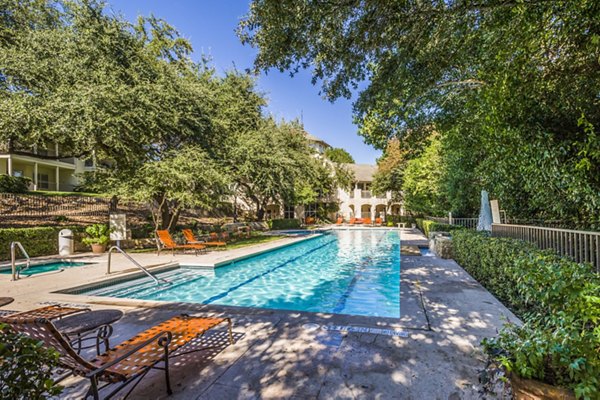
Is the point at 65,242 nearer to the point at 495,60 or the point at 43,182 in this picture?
the point at 495,60

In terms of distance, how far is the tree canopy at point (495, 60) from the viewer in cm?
386

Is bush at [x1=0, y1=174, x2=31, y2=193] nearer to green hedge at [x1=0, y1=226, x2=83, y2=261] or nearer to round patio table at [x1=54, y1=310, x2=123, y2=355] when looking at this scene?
green hedge at [x1=0, y1=226, x2=83, y2=261]

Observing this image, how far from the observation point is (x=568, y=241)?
4.57 m

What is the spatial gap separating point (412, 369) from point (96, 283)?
23.6 ft

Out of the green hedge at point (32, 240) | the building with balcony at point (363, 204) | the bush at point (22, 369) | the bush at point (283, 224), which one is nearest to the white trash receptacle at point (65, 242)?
the green hedge at point (32, 240)

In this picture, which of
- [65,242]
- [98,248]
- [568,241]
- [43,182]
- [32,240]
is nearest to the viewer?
[568,241]

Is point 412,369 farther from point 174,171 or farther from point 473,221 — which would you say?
point 473,221

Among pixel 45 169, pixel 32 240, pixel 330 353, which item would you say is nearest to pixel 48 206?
pixel 32 240

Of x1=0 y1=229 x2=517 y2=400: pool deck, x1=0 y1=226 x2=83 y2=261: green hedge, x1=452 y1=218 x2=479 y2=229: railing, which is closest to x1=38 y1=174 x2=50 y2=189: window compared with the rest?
x1=0 y1=226 x2=83 y2=261: green hedge

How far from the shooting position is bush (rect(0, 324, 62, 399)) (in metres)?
Result: 1.38

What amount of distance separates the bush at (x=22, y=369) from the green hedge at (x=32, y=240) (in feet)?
39.8

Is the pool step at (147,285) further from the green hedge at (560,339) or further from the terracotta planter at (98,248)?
the green hedge at (560,339)

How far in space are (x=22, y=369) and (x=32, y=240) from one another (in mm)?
12632

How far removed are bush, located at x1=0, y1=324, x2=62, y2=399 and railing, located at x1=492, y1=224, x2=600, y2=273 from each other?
5.44 m
